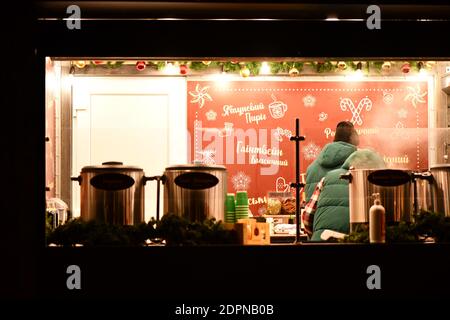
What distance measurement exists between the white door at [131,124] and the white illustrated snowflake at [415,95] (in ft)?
7.77

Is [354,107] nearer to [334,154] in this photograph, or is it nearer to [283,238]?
[283,238]

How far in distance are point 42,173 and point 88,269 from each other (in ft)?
2.03

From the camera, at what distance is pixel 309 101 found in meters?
8.33

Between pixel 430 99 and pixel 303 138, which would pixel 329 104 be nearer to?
pixel 430 99

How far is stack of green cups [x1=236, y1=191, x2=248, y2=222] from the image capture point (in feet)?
15.6

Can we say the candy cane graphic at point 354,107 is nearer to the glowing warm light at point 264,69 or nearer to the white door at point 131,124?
the glowing warm light at point 264,69

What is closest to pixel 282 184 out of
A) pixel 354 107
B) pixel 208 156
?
pixel 208 156

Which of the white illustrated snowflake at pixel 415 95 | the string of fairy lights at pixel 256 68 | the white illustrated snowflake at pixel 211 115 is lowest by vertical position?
the white illustrated snowflake at pixel 211 115

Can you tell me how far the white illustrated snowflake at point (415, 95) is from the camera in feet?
24.8

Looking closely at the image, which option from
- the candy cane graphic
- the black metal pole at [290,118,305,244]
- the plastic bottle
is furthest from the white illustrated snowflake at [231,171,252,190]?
the candy cane graphic

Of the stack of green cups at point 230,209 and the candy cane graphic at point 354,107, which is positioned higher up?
the candy cane graphic at point 354,107

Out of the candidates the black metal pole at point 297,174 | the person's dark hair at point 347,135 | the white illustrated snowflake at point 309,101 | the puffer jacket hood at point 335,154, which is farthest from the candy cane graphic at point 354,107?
the black metal pole at point 297,174

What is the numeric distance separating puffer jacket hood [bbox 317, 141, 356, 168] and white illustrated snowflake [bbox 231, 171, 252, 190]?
0.57m
